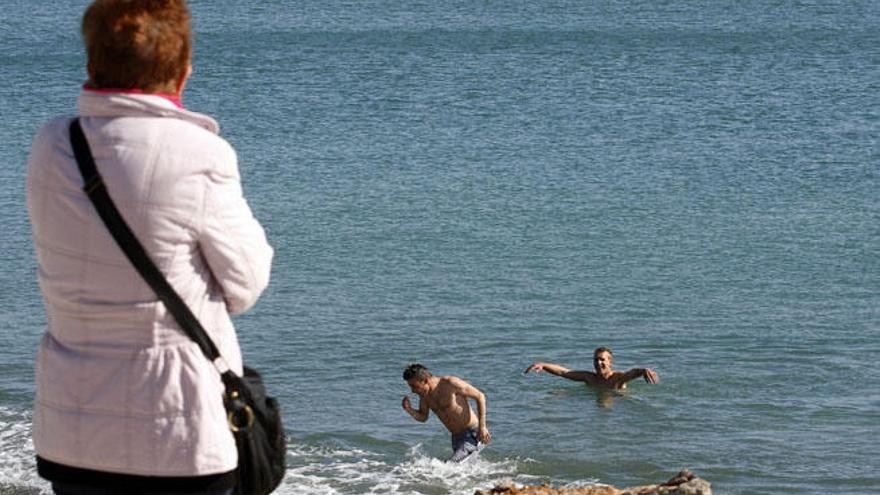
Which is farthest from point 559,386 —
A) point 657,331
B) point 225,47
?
point 225,47

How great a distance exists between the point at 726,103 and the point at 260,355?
21534 mm

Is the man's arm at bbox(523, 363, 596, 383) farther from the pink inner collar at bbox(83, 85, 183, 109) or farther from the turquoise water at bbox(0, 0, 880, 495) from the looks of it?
the pink inner collar at bbox(83, 85, 183, 109)

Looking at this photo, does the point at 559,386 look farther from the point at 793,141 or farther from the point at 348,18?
the point at 348,18

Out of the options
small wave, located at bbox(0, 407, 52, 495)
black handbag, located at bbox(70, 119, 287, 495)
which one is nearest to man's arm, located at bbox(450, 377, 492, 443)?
small wave, located at bbox(0, 407, 52, 495)

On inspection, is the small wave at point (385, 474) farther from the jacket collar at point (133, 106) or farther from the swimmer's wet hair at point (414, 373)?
the jacket collar at point (133, 106)

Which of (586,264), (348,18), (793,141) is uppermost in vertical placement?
(348,18)

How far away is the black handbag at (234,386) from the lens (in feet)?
10.0

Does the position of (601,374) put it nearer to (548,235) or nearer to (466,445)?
(466,445)

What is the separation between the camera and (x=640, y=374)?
15.9m

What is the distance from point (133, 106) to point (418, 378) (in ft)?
34.9

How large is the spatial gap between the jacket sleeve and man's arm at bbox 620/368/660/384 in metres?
12.8

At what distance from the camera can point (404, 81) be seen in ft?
133

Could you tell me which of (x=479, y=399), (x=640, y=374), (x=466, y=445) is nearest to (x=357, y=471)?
(x=466, y=445)

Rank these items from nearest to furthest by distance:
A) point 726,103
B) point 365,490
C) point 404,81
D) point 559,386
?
point 365,490 < point 559,386 < point 726,103 < point 404,81
